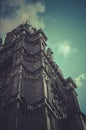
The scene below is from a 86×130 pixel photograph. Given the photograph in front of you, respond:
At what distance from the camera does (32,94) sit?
25.7m

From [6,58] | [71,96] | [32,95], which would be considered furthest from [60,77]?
[32,95]

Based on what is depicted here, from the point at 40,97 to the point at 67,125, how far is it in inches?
262

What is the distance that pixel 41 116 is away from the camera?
22.0 m

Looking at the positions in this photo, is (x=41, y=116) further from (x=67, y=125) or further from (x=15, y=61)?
(x=15, y=61)

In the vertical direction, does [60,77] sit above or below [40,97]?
above

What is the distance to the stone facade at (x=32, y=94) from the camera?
21750 millimetres

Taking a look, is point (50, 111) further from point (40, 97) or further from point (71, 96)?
point (71, 96)

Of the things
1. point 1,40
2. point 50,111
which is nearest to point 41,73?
point 50,111

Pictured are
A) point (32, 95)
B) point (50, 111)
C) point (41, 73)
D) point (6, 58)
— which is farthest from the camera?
point (6, 58)

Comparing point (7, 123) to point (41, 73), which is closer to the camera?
point (7, 123)

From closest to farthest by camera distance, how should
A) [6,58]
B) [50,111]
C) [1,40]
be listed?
[50,111] → [6,58] → [1,40]

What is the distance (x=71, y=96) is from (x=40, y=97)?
13391 millimetres

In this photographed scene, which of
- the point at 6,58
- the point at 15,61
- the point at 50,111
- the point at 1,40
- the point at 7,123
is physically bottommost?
the point at 7,123

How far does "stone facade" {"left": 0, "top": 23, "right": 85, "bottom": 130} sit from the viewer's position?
2175 cm
